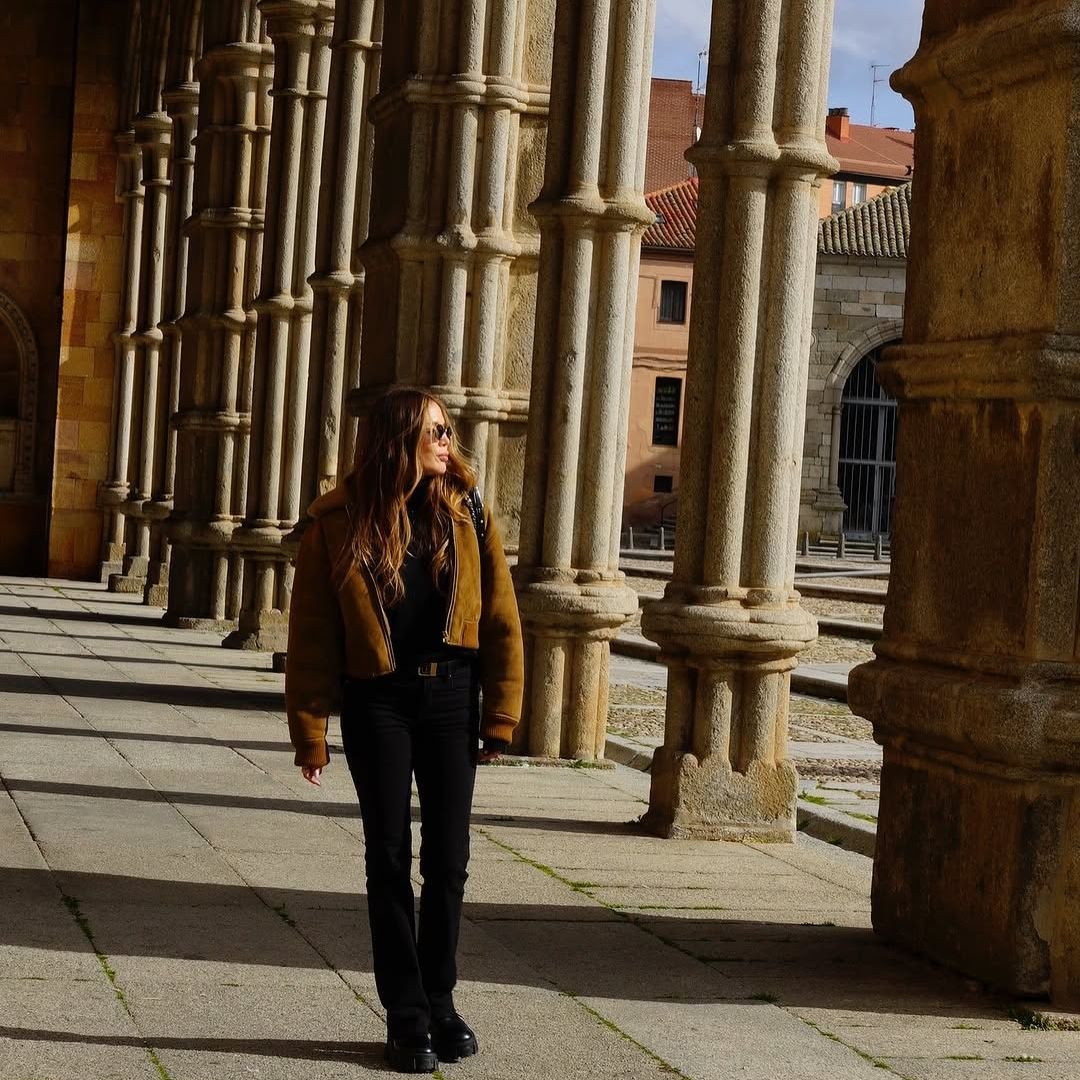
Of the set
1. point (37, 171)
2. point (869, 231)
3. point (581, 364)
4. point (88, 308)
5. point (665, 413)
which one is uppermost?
point (869, 231)

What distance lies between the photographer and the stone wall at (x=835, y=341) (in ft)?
158

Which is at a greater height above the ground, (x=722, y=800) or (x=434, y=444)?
(x=434, y=444)

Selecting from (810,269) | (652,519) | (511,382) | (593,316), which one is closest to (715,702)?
(810,269)

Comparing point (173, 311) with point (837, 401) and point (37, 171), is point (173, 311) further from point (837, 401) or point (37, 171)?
point (837, 401)

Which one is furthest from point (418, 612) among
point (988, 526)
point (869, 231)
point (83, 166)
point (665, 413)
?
point (665, 413)

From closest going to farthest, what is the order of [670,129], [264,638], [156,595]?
[264,638] → [156,595] → [670,129]

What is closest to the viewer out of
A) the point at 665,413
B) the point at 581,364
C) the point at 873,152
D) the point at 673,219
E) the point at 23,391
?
the point at 581,364

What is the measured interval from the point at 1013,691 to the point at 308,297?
1164 cm

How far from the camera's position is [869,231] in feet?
163

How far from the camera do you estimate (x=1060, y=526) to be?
500 cm

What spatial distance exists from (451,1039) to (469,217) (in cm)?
713

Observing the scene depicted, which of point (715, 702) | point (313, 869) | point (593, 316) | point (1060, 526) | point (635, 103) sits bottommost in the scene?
point (313, 869)

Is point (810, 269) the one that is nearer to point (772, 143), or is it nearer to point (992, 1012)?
point (772, 143)

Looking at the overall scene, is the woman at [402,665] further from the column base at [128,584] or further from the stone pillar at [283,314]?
the column base at [128,584]
